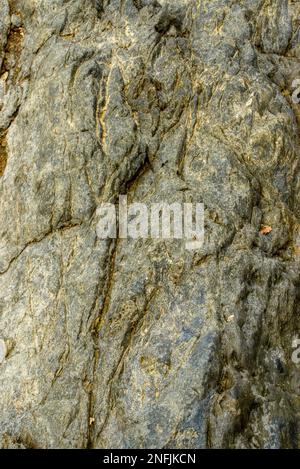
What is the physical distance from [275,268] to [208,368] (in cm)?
150

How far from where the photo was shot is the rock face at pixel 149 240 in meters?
6.65

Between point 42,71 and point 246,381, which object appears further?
point 42,71

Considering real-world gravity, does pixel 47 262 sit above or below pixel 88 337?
above

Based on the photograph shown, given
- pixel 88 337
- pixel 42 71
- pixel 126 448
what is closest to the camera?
pixel 126 448

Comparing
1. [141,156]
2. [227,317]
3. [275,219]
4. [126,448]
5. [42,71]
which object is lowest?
[126,448]

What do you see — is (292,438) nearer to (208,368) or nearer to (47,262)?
(208,368)

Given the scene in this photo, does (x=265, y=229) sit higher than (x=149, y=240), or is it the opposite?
(x=265, y=229)

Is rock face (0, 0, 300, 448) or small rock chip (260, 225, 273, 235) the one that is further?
small rock chip (260, 225, 273, 235)

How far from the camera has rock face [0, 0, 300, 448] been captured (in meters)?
6.65

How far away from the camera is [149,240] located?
24.0 feet

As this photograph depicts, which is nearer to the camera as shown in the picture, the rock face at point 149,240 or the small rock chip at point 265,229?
the rock face at point 149,240

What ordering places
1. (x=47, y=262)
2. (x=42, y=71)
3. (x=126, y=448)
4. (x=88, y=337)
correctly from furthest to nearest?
(x=42, y=71) < (x=47, y=262) < (x=88, y=337) < (x=126, y=448)

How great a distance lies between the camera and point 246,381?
661cm

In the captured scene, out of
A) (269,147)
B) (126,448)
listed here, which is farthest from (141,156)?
(126,448)
